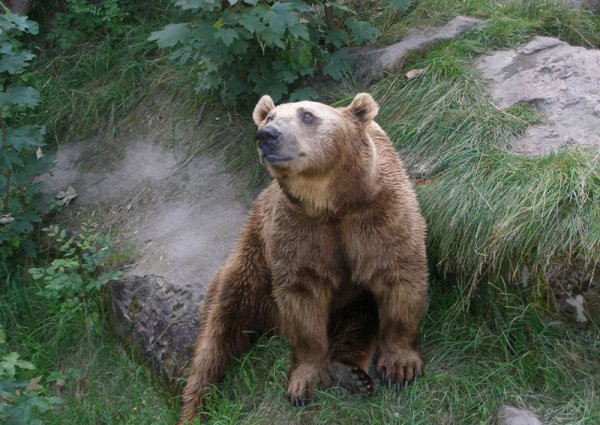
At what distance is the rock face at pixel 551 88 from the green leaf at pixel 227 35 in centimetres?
185

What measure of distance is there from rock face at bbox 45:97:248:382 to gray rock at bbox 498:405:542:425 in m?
2.11

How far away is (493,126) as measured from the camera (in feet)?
19.0

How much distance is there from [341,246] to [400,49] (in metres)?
2.55

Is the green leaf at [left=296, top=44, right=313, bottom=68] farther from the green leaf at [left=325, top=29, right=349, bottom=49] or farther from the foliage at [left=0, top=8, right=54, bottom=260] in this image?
the foliage at [left=0, top=8, right=54, bottom=260]

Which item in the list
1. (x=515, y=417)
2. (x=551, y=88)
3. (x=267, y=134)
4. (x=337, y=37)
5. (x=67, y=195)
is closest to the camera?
(x=267, y=134)

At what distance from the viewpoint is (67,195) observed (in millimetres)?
7262

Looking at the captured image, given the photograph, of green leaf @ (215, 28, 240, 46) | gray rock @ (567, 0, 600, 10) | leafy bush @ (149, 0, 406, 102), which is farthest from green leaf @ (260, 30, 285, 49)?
gray rock @ (567, 0, 600, 10)

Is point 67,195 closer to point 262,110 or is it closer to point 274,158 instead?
point 262,110

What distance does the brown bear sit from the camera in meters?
4.50

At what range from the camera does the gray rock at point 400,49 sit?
665cm

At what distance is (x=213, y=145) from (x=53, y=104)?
1715mm

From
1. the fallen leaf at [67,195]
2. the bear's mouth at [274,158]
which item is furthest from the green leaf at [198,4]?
the fallen leaf at [67,195]

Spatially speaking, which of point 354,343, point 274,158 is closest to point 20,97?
point 274,158

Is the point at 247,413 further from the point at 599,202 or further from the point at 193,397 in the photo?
the point at 599,202
